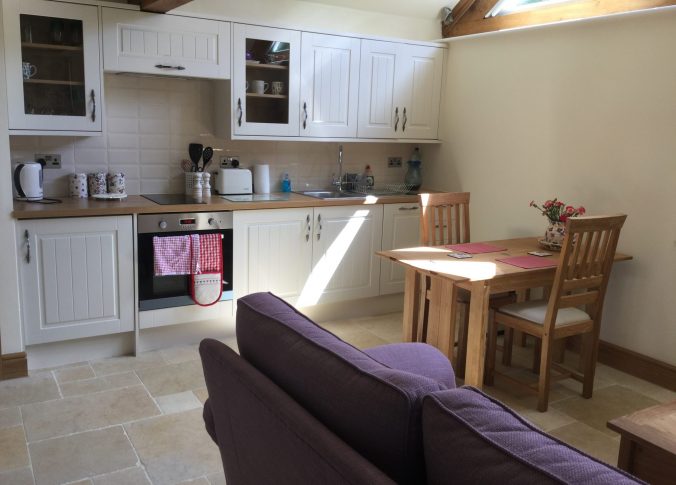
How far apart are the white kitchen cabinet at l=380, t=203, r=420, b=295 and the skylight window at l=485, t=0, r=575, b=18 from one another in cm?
152

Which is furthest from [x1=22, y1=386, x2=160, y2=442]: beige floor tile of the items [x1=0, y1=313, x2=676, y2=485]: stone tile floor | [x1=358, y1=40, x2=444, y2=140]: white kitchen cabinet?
[x1=358, y1=40, x2=444, y2=140]: white kitchen cabinet

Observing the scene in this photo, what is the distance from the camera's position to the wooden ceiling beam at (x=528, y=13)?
3619mm

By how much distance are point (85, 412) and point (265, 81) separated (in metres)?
2.37

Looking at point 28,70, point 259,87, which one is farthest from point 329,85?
point 28,70

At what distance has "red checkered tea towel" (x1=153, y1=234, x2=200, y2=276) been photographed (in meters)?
3.68

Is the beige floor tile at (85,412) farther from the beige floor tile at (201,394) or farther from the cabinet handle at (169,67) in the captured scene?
the cabinet handle at (169,67)

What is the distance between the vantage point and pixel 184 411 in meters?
3.09

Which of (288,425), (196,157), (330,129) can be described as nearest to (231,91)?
(196,157)

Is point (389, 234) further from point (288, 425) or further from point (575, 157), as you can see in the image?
point (288, 425)

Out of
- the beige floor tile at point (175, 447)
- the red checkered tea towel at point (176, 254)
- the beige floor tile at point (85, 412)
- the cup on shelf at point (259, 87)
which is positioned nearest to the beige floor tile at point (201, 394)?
the beige floor tile at point (175, 447)

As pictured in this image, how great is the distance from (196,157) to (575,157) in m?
2.52

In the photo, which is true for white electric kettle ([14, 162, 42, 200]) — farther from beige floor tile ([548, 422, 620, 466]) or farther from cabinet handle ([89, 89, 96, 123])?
beige floor tile ([548, 422, 620, 466])

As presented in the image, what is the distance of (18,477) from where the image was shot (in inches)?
98.0

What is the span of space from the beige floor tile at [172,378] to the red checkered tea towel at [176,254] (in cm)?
56
